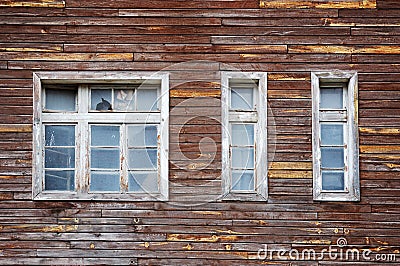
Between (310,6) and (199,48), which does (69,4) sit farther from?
(310,6)

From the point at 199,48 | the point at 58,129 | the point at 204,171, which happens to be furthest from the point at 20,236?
the point at 199,48

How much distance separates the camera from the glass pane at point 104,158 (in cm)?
1040

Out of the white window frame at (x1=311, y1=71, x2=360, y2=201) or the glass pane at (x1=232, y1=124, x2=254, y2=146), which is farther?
the glass pane at (x1=232, y1=124, x2=254, y2=146)

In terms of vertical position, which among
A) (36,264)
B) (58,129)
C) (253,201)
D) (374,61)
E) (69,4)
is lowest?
(36,264)

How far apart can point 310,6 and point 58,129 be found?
10.3 ft

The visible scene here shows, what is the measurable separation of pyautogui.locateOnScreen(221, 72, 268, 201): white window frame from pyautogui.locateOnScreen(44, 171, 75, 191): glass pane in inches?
66.5

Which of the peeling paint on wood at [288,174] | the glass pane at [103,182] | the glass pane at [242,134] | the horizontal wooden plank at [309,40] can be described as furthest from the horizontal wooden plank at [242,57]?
the glass pane at [103,182]

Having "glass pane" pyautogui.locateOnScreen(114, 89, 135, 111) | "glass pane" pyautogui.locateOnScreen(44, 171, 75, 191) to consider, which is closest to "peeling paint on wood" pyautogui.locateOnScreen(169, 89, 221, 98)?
"glass pane" pyautogui.locateOnScreen(114, 89, 135, 111)

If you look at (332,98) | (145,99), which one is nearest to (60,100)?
(145,99)

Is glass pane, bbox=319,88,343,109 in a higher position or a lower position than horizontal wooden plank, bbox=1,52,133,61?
Result: lower

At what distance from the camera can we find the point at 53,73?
10.3 metres

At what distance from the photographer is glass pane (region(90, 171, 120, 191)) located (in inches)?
408

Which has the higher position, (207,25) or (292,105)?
(207,25)

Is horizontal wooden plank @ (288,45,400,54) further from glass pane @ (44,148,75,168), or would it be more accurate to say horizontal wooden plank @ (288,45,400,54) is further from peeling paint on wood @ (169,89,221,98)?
glass pane @ (44,148,75,168)
